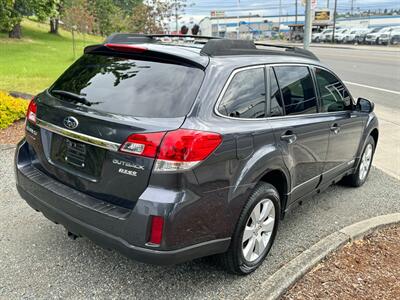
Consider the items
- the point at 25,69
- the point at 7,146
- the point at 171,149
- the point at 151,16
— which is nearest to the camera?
the point at 171,149

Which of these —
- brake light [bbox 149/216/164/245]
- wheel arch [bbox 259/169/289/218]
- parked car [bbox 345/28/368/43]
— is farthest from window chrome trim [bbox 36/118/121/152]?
parked car [bbox 345/28/368/43]

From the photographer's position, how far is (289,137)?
11.0 feet

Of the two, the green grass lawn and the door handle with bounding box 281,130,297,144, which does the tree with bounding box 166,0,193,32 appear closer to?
the green grass lawn

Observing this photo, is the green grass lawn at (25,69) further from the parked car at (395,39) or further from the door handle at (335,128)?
the parked car at (395,39)

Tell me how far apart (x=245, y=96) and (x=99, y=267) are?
69.4 inches

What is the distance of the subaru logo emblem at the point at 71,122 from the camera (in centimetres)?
279

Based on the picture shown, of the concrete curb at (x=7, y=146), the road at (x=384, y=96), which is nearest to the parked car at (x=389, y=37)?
the road at (x=384, y=96)

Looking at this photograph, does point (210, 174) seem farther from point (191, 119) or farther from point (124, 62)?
point (124, 62)

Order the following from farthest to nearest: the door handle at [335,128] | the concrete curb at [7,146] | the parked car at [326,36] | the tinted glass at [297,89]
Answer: the parked car at [326,36], the concrete curb at [7,146], the door handle at [335,128], the tinted glass at [297,89]

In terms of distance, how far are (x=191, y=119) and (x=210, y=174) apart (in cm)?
37

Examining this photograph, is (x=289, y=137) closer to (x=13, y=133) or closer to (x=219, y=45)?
(x=219, y=45)

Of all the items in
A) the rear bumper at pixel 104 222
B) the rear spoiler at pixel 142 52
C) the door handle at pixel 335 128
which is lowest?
the rear bumper at pixel 104 222

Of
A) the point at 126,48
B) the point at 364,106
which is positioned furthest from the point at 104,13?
the point at 126,48

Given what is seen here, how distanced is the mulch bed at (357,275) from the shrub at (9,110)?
5.76 meters
